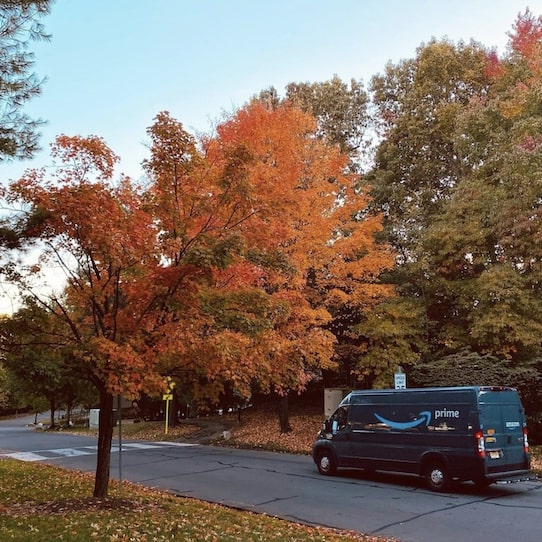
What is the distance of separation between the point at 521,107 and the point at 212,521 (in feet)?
64.2

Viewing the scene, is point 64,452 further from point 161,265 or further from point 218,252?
point 218,252

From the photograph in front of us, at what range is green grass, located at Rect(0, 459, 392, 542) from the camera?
7066 millimetres

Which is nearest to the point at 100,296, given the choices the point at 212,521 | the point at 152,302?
the point at 152,302

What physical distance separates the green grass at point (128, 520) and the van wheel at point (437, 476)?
14.3 feet

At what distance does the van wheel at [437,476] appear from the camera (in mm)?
11758

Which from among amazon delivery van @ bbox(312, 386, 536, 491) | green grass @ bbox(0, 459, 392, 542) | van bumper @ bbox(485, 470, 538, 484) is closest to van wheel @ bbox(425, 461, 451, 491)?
amazon delivery van @ bbox(312, 386, 536, 491)

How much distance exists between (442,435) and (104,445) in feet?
24.2

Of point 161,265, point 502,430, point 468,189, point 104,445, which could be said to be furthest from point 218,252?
point 468,189

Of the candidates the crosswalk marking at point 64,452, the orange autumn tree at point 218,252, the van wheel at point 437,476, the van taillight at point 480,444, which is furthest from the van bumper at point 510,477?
the crosswalk marking at point 64,452

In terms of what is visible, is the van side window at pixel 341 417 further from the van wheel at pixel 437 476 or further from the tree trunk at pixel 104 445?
the tree trunk at pixel 104 445

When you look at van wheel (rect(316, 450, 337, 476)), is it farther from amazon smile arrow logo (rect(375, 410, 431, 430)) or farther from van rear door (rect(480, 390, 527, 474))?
van rear door (rect(480, 390, 527, 474))

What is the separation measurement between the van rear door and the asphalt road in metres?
0.68

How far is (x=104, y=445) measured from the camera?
1020 cm

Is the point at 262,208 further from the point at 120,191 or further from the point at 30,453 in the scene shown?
the point at 30,453
